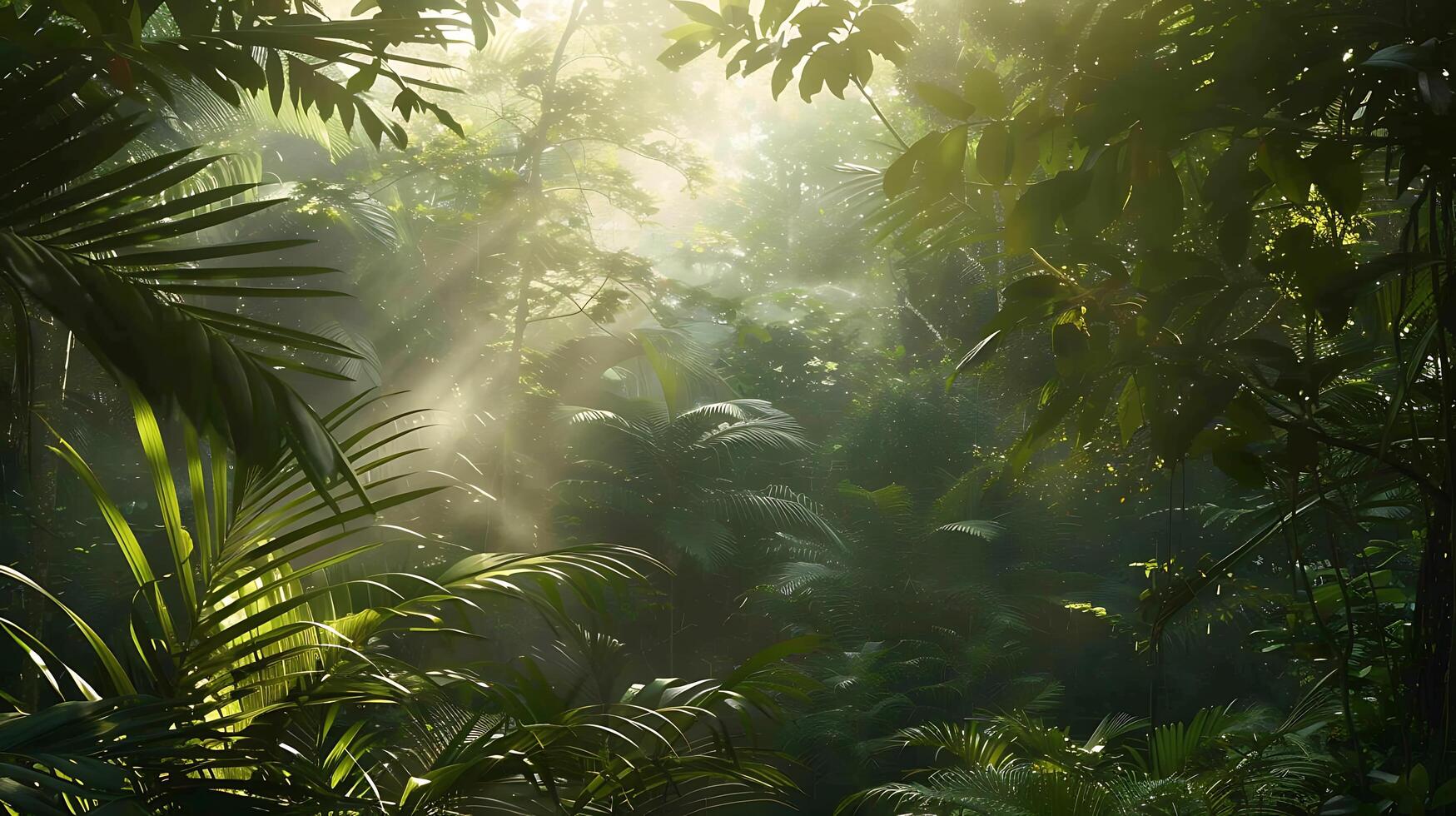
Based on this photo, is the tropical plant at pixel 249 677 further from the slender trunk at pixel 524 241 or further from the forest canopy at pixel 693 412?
the slender trunk at pixel 524 241

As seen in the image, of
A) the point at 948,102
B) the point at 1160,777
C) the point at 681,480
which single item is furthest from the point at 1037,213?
the point at 681,480

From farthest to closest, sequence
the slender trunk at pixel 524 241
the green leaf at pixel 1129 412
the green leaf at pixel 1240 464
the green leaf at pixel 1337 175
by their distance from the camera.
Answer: the slender trunk at pixel 524 241 < the green leaf at pixel 1129 412 < the green leaf at pixel 1240 464 < the green leaf at pixel 1337 175

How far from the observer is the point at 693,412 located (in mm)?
9219

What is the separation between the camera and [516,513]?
7555 mm

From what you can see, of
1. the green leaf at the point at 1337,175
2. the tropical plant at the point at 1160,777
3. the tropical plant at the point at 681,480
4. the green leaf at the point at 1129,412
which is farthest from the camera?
the tropical plant at the point at 681,480

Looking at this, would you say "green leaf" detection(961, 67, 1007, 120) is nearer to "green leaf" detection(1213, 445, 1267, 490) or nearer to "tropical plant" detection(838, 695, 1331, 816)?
"green leaf" detection(1213, 445, 1267, 490)

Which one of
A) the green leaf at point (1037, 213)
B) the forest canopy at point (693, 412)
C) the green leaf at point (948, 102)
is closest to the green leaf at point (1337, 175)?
the forest canopy at point (693, 412)

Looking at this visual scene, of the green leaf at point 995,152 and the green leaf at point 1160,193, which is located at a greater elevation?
the green leaf at point 995,152

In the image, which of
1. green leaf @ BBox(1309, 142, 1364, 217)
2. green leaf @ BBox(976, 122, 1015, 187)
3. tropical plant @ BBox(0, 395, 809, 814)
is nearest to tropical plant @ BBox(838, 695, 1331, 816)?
tropical plant @ BBox(0, 395, 809, 814)

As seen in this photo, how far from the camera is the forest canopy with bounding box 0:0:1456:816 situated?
3.50 feet

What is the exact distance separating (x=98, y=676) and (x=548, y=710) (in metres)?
0.81

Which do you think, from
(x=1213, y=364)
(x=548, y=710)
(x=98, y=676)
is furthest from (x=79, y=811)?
(x=1213, y=364)

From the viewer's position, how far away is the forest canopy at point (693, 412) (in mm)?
1065

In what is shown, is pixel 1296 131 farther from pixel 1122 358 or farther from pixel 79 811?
pixel 79 811
